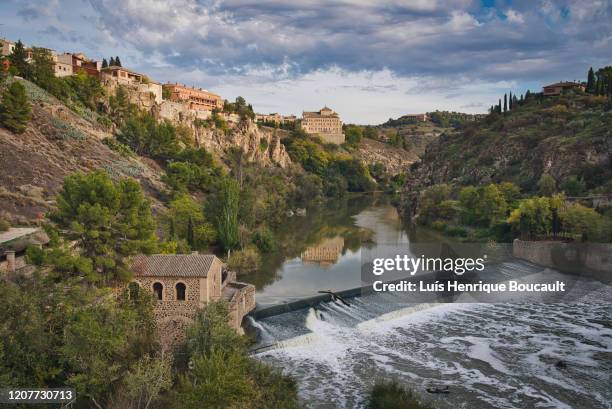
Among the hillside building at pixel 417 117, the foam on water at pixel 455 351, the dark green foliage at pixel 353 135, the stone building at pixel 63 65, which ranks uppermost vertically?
the hillside building at pixel 417 117

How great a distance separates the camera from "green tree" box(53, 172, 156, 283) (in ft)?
66.1

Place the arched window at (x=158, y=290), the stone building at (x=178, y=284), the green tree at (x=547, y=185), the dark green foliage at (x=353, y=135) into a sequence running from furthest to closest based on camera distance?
the dark green foliage at (x=353, y=135), the green tree at (x=547, y=185), the arched window at (x=158, y=290), the stone building at (x=178, y=284)

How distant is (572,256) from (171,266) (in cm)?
2482

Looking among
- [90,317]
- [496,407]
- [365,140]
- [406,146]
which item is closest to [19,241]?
[90,317]

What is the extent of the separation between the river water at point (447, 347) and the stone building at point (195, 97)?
5334 cm

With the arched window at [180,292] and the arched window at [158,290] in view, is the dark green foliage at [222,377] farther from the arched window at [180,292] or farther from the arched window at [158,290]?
the arched window at [158,290]

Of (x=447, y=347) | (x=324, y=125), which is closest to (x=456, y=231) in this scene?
(x=447, y=347)

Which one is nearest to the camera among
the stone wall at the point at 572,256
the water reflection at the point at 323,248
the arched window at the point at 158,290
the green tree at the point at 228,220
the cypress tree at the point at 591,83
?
the arched window at the point at 158,290

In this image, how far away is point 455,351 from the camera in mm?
20312

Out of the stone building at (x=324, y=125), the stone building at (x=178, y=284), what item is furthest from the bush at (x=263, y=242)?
the stone building at (x=324, y=125)

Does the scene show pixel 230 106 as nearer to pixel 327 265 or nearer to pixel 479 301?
pixel 327 265

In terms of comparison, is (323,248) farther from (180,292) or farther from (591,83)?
(591,83)

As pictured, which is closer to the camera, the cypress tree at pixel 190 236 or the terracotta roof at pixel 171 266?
the terracotta roof at pixel 171 266

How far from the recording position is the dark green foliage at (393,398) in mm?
14948
